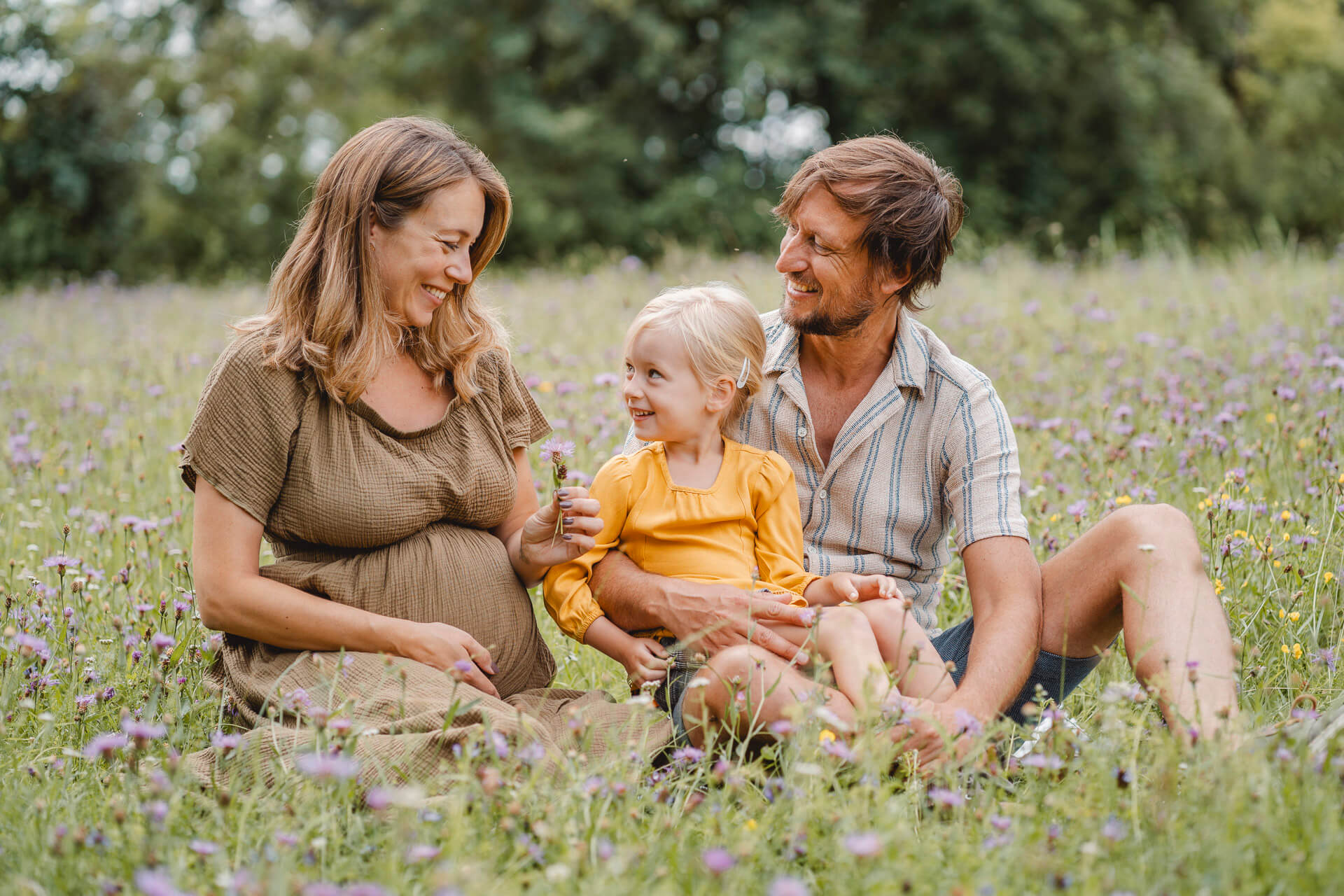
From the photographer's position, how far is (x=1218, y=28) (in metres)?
18.9

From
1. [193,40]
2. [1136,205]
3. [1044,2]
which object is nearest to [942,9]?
[1044,2]

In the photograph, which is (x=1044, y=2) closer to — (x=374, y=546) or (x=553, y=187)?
(x=553, y=187)

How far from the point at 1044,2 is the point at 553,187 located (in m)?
7.26

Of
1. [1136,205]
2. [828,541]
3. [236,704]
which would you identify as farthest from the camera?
[1136,205]

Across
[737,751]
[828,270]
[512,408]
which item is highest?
[828,270]

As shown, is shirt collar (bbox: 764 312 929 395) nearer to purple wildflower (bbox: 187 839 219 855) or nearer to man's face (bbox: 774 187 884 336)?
man's face (bbox: 774 187 884 336)

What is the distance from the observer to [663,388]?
8.36ft

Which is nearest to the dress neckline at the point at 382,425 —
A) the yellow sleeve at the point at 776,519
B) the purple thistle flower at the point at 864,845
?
the yellow sleeve at the point at 776,519

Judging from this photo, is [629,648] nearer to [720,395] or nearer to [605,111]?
[720,395]

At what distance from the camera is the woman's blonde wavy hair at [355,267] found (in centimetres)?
237

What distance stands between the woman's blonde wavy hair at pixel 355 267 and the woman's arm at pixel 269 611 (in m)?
0.34

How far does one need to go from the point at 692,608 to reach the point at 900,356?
859 mm

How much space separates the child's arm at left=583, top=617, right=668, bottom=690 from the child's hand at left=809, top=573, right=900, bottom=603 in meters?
0.41

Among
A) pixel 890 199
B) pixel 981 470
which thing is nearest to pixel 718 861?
pixel 981 470
